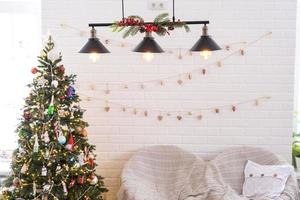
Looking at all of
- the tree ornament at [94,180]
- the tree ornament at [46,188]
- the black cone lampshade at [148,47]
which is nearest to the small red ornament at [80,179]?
the tree ornament at [94,180]

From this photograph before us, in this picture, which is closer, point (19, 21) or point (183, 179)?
point (183, 179)

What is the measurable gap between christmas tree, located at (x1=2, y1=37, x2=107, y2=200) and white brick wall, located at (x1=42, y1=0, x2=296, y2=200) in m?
0.84

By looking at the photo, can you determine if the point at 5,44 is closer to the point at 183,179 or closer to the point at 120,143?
the point at 120,143

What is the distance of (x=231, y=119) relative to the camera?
4.16 metres

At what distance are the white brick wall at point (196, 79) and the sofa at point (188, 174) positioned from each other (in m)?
0.20

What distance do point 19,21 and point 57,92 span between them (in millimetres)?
1518

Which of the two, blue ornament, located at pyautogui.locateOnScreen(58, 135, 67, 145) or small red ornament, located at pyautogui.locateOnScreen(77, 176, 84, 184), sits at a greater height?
blue ornament, located at pyautogui.locateOnScreen(58, 135, 67, 145)

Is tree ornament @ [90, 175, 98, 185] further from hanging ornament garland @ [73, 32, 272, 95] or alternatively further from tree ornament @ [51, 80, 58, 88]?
hanging ornament garland @ [73, 32, 272, 95]

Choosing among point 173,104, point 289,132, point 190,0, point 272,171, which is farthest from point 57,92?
point 289,132

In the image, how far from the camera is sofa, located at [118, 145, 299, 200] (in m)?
3.59

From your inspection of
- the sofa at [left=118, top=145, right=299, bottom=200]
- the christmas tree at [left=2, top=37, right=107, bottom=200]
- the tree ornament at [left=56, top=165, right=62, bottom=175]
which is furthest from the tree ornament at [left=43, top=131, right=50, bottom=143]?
the sofa at [left=118, top=145, right=299, bottom=200]

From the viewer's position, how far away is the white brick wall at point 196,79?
4051 millimetres

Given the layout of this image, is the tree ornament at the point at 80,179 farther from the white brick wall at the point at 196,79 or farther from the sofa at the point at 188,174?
the white brick wall at the point at 196,79

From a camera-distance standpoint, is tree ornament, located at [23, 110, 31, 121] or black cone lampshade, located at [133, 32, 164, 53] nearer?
black cone lampshade, located at [133, 32, 164, 53]
